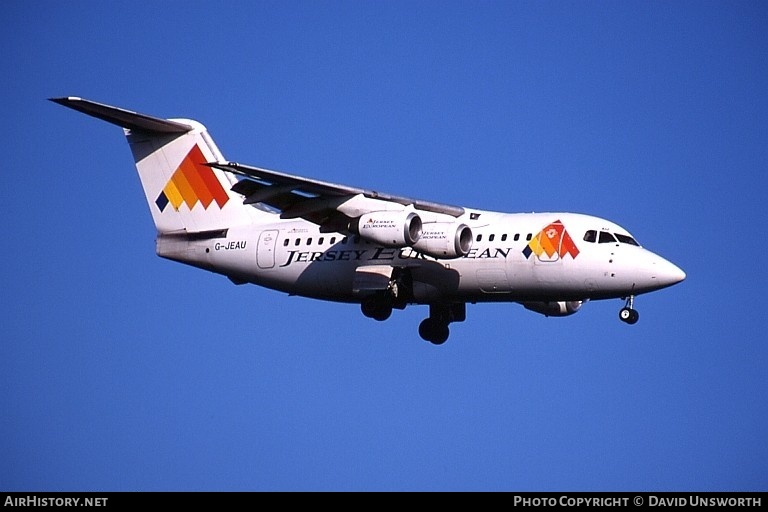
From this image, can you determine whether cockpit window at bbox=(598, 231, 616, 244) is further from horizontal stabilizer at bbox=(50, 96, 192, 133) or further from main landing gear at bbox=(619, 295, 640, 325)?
horizontal stabilizer at bbox=(50, 96, 192, 133)

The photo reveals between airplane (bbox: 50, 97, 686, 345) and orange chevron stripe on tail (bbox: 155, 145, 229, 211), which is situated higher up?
orange chevron stripe on tail (bbox: 155, 145, 229, 211)

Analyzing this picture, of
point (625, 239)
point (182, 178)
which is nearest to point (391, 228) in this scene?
point (625, 239)

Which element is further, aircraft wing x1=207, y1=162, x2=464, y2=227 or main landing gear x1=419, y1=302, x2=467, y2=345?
main landing gear x1=419, y1=302, x2=467, y2=345

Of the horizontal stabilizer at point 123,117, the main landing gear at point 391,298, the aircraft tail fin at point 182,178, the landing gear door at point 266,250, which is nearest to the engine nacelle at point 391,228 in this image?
the main landing gear at point 391,298

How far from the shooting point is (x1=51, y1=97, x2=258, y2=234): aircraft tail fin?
95.7 ft

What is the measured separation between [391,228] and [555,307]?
14.1 feet

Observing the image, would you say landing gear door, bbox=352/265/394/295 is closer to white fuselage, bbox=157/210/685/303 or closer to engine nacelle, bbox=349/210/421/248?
white fuselage, bbox=157/210/685/303

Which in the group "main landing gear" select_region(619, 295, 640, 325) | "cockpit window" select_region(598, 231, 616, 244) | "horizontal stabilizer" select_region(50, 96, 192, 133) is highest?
"horizontal stabilizer" select_region(50, 96, 192, 133)

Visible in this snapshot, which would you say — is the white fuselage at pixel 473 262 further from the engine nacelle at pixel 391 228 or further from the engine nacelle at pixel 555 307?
the engine nacelle at pixel 555 307

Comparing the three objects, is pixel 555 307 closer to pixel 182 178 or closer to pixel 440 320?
pixel 440 320

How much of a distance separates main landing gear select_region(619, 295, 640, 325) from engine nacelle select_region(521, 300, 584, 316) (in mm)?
2343

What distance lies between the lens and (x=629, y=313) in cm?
2602

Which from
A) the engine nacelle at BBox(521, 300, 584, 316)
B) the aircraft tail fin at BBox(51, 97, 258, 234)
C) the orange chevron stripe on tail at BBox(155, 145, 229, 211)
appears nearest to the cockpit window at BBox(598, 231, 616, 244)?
the engine nacelle at BBox(521, 300, 584, 316)
